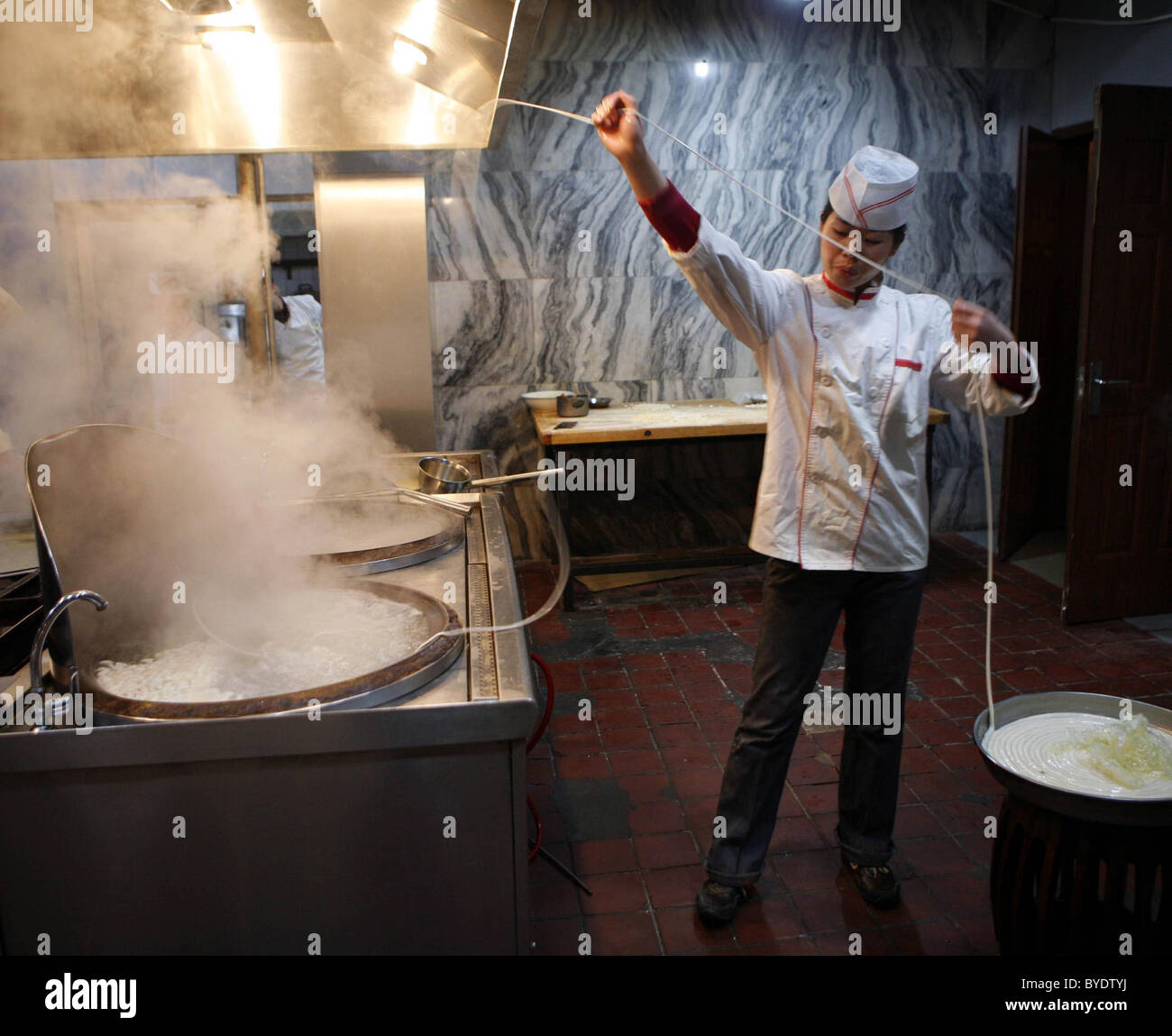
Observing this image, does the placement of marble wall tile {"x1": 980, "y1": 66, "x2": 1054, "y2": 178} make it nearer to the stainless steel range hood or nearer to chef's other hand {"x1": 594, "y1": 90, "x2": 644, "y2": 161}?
the stainless steel range hood

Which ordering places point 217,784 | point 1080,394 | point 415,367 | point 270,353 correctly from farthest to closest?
point 415,367
point 270,353
point 1080,394
point 217,784

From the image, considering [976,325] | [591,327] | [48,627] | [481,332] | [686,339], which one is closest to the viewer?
[48,627]

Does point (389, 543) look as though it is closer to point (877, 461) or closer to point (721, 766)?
point (877, 461)

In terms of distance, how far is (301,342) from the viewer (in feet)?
18.8

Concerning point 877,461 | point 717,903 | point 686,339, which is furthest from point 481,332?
point 717,903

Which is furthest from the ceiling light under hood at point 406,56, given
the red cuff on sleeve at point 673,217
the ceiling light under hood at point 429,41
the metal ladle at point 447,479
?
the metal ladle at point 447,479

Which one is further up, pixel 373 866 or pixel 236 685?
pixel 236 685

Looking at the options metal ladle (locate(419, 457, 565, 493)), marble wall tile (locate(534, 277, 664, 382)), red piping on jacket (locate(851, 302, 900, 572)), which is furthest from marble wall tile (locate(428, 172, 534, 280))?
red piping on jacket (locate(851, 302, 900, 572))

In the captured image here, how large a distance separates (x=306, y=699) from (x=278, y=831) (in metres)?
0.23

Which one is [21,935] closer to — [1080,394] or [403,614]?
[403,614]

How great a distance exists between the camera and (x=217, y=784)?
1.54m

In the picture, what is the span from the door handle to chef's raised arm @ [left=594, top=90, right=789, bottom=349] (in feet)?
10.2
